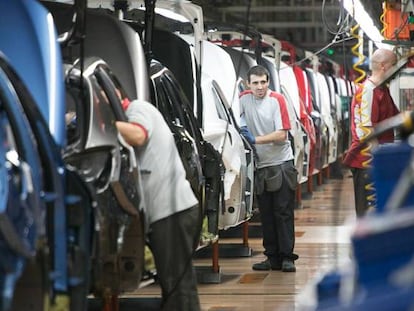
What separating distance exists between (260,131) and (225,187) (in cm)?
113

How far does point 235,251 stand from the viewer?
13.6 metres

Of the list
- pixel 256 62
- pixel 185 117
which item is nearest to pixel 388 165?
pixel 185 117

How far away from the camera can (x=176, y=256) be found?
8.16 m

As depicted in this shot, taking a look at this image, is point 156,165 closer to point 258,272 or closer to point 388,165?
point 388,165

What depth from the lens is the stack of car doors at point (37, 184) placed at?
5.86 metres

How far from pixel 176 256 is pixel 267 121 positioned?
4411 millimetres

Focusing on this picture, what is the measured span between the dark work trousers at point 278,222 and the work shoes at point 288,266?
4 cm

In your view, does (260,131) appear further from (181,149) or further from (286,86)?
(286,86)

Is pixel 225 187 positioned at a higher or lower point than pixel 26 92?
lower

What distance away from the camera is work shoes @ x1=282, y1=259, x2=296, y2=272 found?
12117 mm

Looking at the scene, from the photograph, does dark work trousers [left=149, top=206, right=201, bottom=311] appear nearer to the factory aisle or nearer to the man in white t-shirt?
the factory aisle

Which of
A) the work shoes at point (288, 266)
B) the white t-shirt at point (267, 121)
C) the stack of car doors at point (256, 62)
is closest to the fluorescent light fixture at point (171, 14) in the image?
the white t-shirt at point (267, 121)

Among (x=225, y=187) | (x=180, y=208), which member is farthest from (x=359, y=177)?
(x=180, y=208)

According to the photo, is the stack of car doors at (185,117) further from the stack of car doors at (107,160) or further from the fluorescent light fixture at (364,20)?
the fluorescent light fixture at (364,20)
